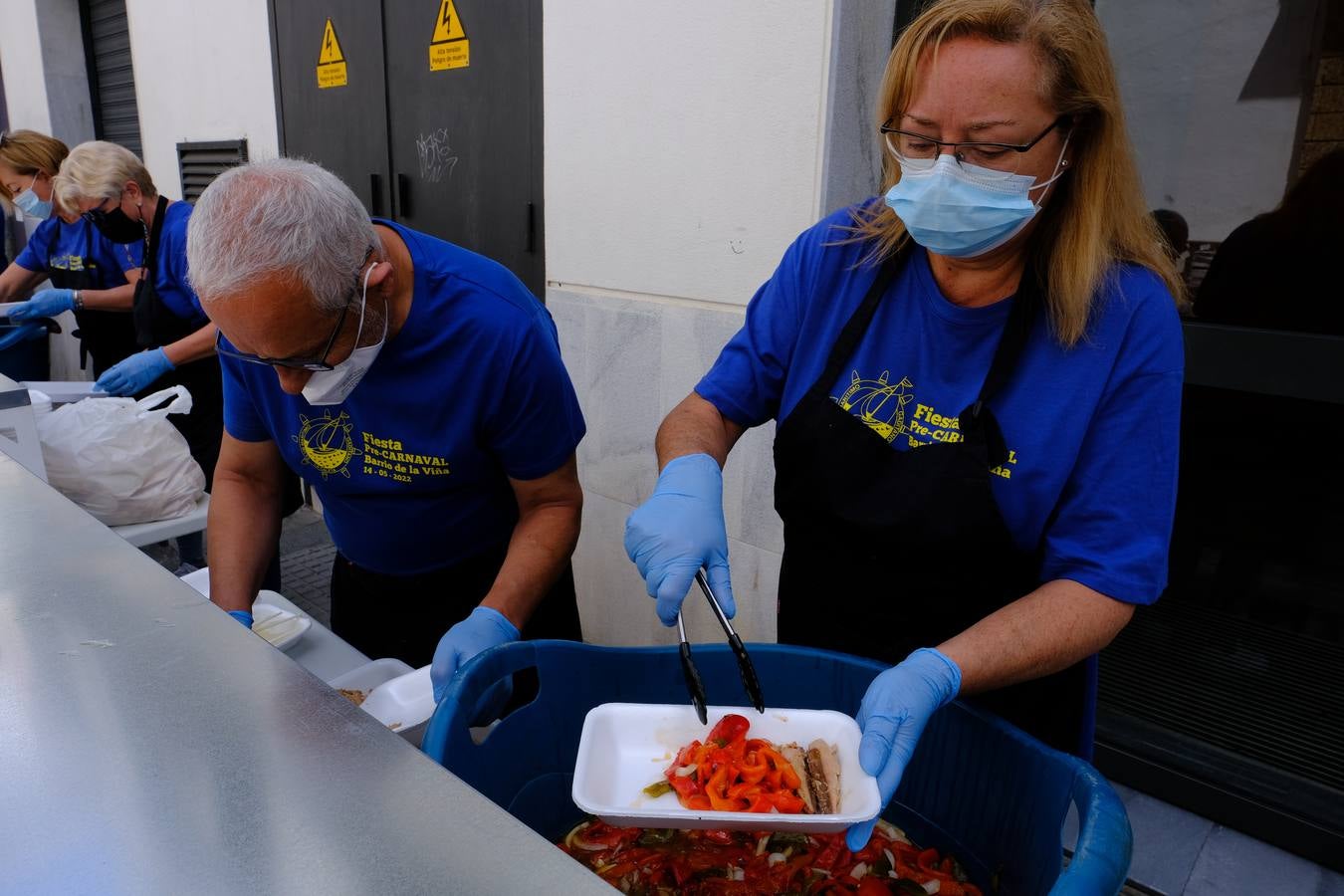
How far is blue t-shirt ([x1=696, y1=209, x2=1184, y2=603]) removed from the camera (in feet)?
4.07

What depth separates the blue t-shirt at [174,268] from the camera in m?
3.62

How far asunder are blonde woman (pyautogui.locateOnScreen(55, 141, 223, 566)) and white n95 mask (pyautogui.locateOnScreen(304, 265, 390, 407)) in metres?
2.12

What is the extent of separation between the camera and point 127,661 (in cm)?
83

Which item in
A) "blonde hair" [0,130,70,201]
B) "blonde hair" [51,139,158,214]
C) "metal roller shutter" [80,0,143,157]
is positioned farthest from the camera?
"metal roller shutter" [80,0,143,157]

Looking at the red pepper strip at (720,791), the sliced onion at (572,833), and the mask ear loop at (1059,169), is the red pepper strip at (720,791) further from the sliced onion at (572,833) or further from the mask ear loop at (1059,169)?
the mask ear loop at (1059,169)

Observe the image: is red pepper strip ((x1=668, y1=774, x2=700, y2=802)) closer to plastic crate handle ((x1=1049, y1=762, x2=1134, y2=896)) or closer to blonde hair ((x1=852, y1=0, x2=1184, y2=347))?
plastic crate handle ((x1=1049, y1=762, x2=1134, y2=896))

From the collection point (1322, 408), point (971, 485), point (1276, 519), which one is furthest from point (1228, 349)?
point (971, 485)

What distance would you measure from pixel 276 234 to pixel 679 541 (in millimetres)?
797

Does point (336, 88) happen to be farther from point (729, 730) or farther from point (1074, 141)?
point (729, 730)

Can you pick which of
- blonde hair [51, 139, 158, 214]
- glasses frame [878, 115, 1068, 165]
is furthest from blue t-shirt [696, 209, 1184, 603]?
blonde hair [51, 139, 158, 214]

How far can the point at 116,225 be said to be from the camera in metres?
3.73

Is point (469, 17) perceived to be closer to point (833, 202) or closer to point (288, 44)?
point (288, 44)

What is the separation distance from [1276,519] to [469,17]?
3.75m

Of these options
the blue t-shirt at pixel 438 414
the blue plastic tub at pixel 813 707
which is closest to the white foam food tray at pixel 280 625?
the blue t-shirt at pixel 438 414
